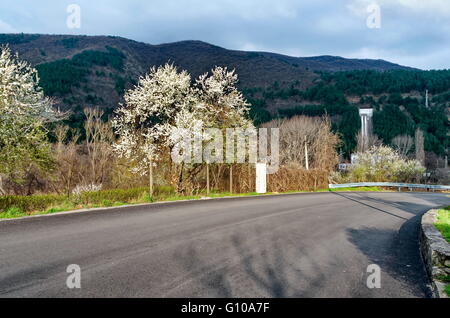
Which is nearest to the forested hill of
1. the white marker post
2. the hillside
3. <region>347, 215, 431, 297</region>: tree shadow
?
the hillside

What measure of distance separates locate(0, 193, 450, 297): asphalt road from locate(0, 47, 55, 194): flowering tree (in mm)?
7538

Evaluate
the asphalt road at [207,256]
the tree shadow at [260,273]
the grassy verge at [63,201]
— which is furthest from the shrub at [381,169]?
the tree shadow at [260,273]

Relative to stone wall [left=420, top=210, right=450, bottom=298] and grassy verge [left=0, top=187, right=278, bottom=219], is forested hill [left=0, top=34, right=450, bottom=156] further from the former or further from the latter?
stone wall [left=420, top=210, right=450, bottom=298]

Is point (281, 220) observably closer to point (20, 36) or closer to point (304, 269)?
point (304, 269)

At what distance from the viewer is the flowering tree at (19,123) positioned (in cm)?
1586

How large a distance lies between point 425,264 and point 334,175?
31.7 meters

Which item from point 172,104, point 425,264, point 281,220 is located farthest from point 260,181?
point 425,264

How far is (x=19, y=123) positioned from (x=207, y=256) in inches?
562

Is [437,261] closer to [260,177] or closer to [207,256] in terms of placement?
[207,256]

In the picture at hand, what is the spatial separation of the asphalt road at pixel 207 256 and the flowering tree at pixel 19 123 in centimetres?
754

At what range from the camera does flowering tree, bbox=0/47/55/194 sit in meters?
15.9

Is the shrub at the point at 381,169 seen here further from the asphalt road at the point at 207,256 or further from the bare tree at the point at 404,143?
the bare tree at the point at 404,143

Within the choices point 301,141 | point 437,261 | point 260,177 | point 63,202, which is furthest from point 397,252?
point 301,141

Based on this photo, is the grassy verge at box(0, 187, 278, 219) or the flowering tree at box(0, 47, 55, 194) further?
the flowering tree at box(0, 47, 55, 194)
